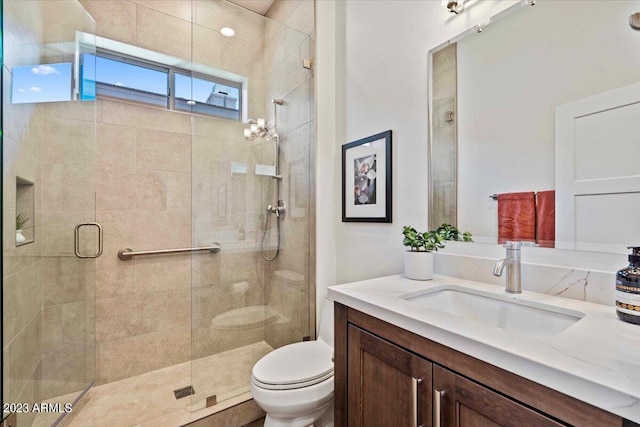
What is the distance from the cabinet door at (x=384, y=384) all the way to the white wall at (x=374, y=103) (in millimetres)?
645

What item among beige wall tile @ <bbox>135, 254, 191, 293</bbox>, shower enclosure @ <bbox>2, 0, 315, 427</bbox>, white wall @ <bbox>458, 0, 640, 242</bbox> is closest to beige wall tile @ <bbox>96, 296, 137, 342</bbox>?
shower enclosure @ <bbox>2, 0, 315, 427</bbox>

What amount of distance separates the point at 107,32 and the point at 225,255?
5.76 ft

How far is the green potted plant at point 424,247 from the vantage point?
3.84 feet

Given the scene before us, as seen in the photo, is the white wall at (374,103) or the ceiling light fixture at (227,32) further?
the ceiling light fixture at (227,32)

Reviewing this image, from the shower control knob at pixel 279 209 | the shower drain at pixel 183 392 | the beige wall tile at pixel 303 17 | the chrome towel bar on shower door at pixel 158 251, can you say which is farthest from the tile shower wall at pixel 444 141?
the shower drain at pixel 183 392

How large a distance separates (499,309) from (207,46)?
80.7 inches

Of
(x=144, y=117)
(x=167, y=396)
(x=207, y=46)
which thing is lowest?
(x=167, y=396)

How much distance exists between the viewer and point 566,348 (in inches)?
21.6

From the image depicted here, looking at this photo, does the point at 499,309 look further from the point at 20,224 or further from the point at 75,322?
the point at 75,322

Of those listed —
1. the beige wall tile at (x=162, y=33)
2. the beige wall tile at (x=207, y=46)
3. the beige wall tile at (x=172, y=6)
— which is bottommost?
the beige wall tile at (x=207, y=46)

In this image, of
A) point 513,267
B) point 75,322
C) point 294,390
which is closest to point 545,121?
point 513,267

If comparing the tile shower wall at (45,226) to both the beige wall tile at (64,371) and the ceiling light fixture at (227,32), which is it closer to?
the beige wall tile at (64,371)

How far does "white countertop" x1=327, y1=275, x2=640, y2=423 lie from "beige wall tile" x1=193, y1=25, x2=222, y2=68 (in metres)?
1.74

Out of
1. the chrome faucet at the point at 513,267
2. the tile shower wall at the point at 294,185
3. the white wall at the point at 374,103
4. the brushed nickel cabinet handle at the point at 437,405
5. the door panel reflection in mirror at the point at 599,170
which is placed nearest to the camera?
the brushed nickel cabinet handle at the point at 437,405
